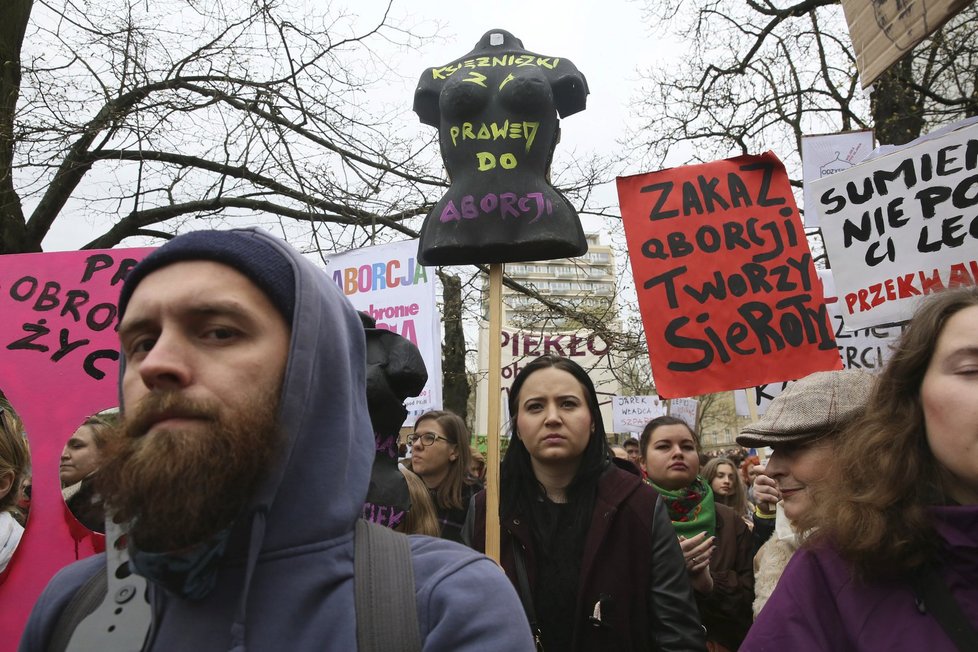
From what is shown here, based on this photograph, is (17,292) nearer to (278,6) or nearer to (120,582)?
(120,582)

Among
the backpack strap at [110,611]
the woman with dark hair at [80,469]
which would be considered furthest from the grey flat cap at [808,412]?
the woman with dark hair at [80,469]

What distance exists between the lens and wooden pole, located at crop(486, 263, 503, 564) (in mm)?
2568

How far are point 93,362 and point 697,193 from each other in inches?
118

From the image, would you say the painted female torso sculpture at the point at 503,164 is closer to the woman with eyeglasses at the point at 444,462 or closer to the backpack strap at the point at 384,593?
the woman with eyeglasses at the point at 444,462

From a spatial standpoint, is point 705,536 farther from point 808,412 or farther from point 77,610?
point 77,610

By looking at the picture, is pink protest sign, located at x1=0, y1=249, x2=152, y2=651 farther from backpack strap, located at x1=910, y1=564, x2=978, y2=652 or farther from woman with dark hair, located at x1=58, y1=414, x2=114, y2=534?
backpack strap, located at x1=910, y1=564, x2=978, y2=652

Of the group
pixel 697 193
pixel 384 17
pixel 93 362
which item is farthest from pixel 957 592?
pixel 384 17

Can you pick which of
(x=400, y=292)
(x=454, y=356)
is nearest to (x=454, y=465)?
(x=400, y=292)

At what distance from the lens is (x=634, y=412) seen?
12.5 m

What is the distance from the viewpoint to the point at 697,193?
3.97 metres

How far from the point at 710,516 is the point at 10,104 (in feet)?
19.9

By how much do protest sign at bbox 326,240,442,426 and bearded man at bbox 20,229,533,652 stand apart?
3828mm

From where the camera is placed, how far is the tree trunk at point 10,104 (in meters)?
5.84

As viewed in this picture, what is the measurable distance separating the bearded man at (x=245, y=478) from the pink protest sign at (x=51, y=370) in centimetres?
189
